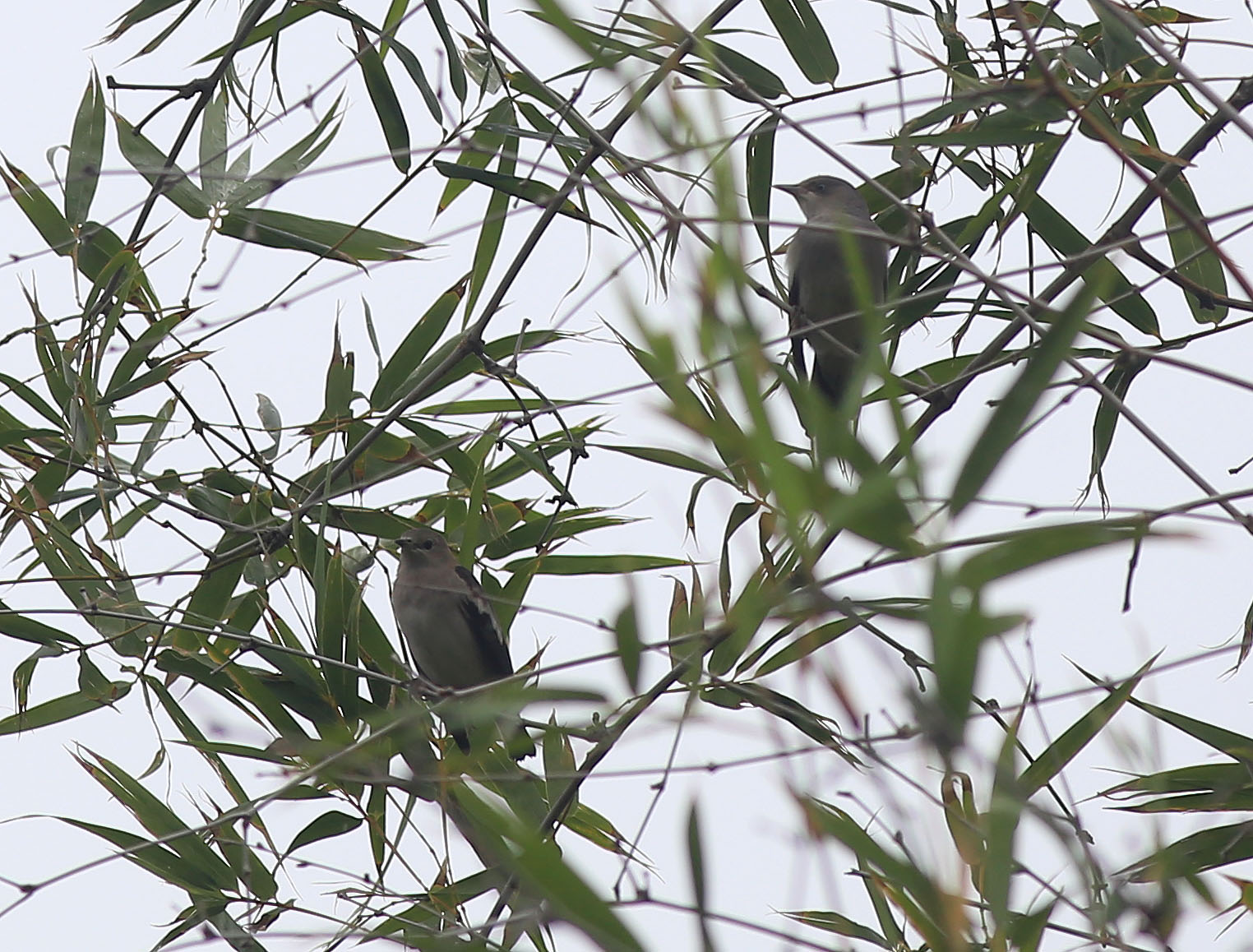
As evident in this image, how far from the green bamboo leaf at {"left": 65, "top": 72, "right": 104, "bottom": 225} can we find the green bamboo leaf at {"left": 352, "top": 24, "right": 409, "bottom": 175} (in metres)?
0.51

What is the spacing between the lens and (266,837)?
2508 millimetres

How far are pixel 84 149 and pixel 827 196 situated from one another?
8.52 ft

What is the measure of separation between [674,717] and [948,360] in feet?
5.90

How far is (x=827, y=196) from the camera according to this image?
15.1 feet

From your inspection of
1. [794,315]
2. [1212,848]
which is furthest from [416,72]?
[1212,848]

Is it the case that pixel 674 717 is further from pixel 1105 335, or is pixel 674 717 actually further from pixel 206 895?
pixel 206 895

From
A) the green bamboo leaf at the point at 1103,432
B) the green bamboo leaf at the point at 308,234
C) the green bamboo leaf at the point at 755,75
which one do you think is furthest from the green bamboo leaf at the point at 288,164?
the green bamboo leaf at the point at 1103,432

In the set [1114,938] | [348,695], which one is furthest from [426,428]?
[1114,938]

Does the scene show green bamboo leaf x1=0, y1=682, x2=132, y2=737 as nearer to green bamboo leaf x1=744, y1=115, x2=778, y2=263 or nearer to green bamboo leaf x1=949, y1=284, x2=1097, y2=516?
green bamboo leaf x1=744, y1=115, x2=778, y2=263

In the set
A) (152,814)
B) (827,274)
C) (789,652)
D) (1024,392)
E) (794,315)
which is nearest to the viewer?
(1024,392)

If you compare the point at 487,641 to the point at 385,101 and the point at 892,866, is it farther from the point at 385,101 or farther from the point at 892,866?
the point at 892,866

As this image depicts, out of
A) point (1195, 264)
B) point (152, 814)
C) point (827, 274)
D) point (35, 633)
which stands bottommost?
point (152, 814)

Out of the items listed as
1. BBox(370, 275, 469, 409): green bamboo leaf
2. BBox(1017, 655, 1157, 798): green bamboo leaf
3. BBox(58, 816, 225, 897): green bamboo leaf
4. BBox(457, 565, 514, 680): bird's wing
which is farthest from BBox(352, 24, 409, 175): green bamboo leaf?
BBox(457, 565, 514, 680): bird's wing

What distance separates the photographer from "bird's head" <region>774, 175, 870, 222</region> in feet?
14.9
